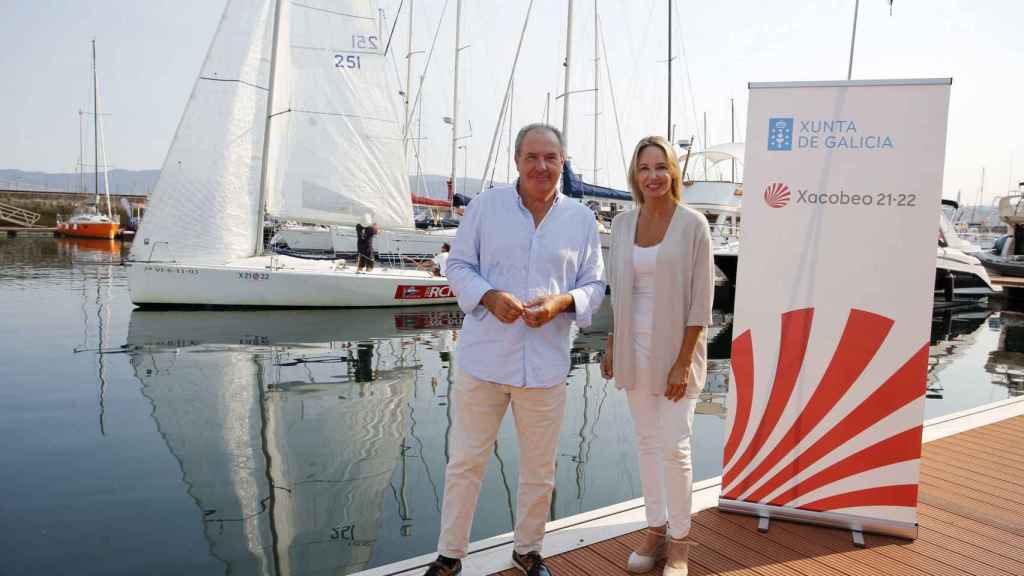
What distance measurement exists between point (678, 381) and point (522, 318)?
639 mm

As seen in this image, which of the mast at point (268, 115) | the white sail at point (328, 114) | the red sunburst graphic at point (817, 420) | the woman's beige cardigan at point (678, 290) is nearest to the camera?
the woman's beige cardigan at point (678, 290)

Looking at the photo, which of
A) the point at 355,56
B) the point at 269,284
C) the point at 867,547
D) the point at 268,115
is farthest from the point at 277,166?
the point at 867,547

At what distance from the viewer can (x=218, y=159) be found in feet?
43.4

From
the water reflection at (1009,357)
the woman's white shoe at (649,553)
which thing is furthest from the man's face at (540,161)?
the water reflection at (1009,357)

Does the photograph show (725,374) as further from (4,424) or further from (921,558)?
(4,424)

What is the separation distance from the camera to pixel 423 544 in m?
3.59

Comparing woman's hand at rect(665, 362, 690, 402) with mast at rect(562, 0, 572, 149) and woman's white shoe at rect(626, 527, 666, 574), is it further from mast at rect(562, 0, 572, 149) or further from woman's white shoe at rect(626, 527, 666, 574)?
mast at rect(562, 0, 572, 149)

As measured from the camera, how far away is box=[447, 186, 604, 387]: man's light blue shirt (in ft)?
7.82

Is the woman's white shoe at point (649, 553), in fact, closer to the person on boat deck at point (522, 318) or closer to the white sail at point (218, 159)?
the person on boat deck at point (522, 318)

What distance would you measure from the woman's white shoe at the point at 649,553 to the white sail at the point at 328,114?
13.0 meters

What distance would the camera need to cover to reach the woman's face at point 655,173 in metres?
2.51

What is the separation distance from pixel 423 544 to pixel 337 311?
11535mm

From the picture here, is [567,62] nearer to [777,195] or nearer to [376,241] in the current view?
[376,241]

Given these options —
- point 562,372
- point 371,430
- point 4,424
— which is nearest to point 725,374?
point 371,430
